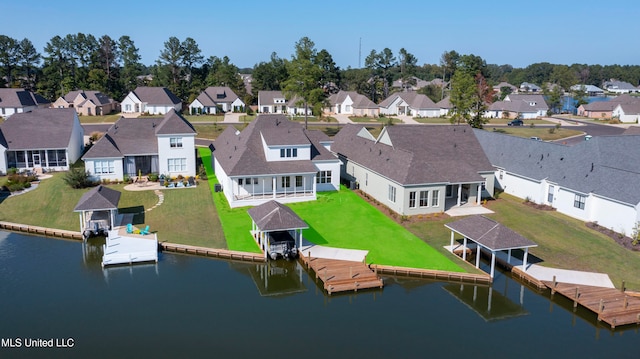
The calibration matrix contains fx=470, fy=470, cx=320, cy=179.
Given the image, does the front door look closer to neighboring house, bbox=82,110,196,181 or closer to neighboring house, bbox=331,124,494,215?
neighboring house, bbox=82,110,196,181

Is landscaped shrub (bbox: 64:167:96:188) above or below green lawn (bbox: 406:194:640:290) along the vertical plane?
above

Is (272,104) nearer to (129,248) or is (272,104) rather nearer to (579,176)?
(579,176)

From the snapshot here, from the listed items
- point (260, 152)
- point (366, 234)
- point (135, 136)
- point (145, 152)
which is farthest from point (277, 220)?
point (135, 136)

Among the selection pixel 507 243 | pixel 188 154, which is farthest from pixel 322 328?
pixel 188 154

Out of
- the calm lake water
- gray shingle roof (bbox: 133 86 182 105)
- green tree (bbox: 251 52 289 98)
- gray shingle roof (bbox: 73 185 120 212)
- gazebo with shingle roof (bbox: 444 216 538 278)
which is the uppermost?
green tree (bbox: 251 52 289 98)

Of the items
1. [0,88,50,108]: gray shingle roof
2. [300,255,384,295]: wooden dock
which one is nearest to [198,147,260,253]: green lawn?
[300,255,384,295]: wooden dock

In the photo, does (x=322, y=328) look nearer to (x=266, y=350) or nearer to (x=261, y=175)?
(x=266, y=350)
